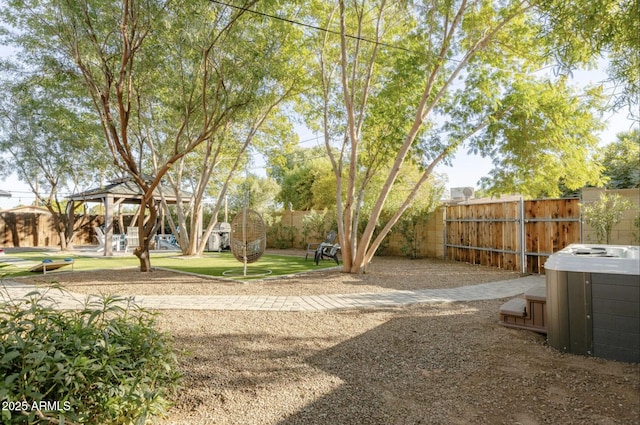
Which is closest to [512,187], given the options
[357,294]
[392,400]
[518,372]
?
[357,294]

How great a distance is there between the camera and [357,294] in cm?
555

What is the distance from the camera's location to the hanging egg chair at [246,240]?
7.86 m

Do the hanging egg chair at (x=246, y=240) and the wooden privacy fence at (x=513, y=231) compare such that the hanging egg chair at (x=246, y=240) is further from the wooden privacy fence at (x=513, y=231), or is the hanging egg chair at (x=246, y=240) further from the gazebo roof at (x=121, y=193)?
the gazebo roof at (x=121, y=193)

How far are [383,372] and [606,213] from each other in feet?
18.9

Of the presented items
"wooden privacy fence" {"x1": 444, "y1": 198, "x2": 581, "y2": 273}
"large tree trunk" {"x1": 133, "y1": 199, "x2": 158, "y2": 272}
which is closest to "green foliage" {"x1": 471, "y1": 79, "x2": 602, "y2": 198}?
"wooden privacy fence" {"x1": 444, "y1": 198, "x2": 581, "y2": 273}

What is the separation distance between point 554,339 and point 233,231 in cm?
642

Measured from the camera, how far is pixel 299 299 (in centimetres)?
513

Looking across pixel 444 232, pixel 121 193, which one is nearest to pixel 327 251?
pixel 444 232

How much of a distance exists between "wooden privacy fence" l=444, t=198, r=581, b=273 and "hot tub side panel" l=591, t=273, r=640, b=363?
5263 mm

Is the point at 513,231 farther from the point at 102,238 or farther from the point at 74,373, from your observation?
the point at 102,238

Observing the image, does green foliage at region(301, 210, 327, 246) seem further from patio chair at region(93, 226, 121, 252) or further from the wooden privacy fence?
patio chair at region(93, 226, 121, 252)

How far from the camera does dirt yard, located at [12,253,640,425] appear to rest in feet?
6.93

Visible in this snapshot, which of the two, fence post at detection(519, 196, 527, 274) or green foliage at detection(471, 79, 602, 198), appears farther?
fence post at detection(519, 196, 527, 274)

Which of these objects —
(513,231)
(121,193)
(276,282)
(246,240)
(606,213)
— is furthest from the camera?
(121,193)
